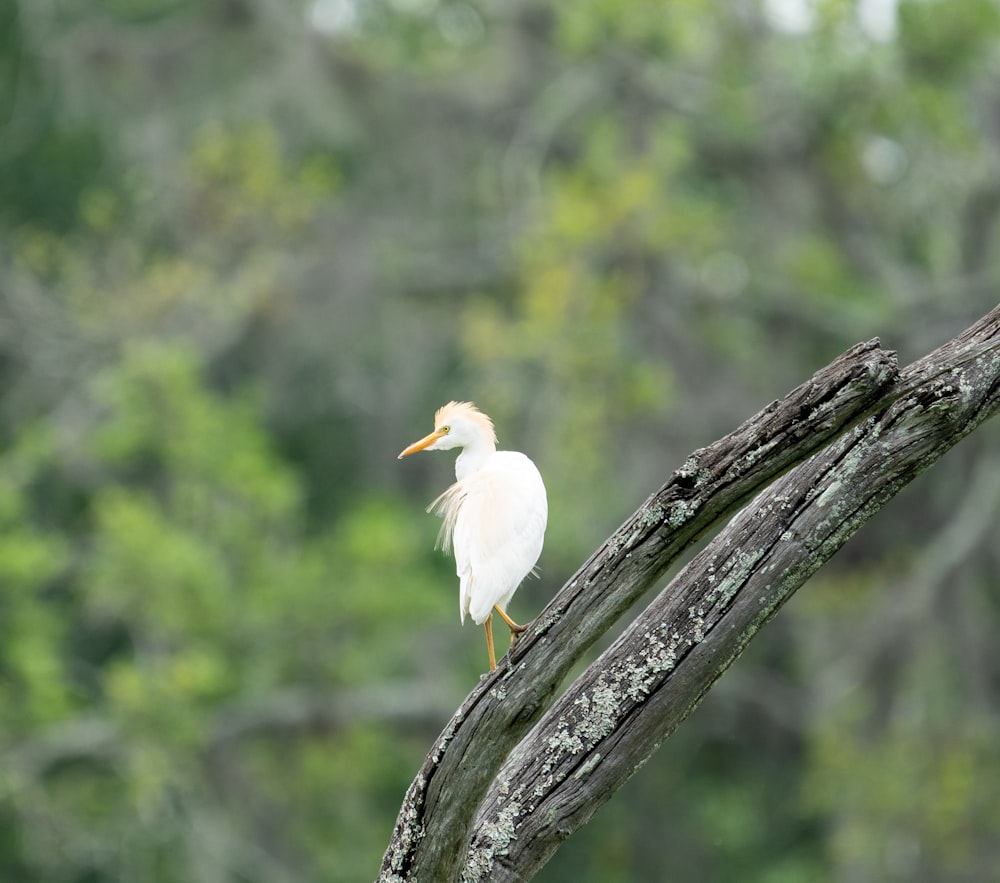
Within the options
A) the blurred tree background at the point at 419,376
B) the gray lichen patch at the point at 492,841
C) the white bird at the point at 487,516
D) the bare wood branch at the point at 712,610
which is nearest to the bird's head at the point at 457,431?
the white bird at the point at 487,516

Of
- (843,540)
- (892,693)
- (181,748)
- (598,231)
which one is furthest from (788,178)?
(843,540)

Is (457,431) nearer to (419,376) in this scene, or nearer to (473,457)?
(473,457)

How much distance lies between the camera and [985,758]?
10594 millimetres

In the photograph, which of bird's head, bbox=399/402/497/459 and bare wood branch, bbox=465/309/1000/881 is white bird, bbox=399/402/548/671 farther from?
bare wood branch, bbox=465/309/1000/881

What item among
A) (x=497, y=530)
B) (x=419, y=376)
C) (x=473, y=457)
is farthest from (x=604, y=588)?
(x=419, y=376)

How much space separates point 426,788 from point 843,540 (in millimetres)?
805

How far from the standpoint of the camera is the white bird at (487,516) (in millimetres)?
3029

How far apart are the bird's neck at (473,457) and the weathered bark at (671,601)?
2.05ft

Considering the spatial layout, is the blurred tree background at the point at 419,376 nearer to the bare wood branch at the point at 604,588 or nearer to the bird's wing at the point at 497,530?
the bird's wing at the point at 497,530

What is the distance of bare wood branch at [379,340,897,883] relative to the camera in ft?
8.31

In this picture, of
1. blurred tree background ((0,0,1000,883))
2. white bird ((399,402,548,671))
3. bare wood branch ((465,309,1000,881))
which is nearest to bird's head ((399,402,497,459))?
white bird ((399,402,548,671))

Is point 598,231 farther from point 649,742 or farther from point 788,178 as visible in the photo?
point 649,742

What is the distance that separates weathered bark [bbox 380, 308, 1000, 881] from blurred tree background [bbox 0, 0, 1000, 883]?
22.0ft

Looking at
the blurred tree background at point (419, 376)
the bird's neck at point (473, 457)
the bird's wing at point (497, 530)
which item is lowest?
the bird's wing at point (497, 530)
